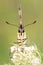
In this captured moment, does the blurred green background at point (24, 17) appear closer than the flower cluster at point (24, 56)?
No

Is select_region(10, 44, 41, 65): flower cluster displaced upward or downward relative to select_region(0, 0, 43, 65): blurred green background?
downward

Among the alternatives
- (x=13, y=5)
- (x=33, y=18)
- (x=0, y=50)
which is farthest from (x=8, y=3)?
(x=0, y=50)

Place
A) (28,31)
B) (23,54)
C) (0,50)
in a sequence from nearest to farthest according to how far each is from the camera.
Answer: (23,54)
(0,50)
(28,31)

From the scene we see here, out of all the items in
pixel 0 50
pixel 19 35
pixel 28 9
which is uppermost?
pixel 28 9

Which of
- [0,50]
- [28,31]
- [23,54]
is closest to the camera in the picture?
[23,54]

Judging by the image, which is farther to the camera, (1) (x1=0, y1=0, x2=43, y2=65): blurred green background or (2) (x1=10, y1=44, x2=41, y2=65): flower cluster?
(1) (x1=0, y1=0, x2=43, y2=65): blurred green background

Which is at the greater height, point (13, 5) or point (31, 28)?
point (13, 5)

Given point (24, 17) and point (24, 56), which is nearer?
point (24, 56)

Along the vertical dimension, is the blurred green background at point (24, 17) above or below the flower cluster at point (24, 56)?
above

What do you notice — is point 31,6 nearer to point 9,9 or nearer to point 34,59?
point 9,9

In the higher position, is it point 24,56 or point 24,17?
point 24,17

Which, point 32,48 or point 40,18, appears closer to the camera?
point 32,48
